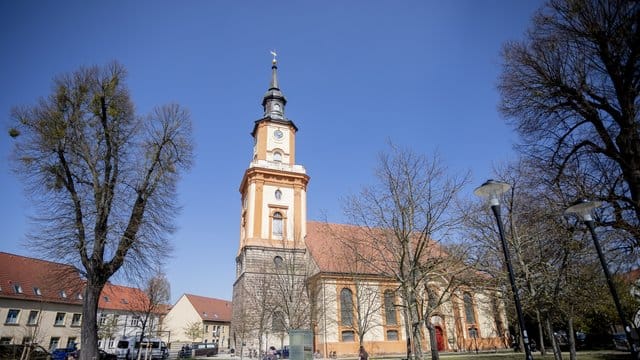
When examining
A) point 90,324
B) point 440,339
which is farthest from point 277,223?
point 90,324

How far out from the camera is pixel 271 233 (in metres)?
36.2

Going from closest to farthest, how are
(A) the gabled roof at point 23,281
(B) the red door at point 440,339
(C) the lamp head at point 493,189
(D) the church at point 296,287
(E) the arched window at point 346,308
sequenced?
1. (C) the lamp head at point 493,189
2. (D) the church at point 296,287
3. (E) the arched window at point 346,308
4. (B) the red door at point 440,339
5. (A) the gabled roof at point 23,281

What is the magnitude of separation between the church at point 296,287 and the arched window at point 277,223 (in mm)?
97

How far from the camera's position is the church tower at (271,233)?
99.6ft

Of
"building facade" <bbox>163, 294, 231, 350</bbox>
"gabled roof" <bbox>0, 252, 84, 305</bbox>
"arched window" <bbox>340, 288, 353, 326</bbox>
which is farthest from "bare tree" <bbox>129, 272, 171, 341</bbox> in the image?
"building facade" <bbox>163, 294, 231, 350</bbox>

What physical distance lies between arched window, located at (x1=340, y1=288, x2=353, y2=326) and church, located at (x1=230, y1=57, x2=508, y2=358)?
9 cm

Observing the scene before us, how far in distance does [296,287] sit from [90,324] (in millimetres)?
17332

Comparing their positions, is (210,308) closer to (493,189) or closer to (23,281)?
(23,281)

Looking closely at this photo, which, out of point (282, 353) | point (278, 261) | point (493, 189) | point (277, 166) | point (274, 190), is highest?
point (277, 166)

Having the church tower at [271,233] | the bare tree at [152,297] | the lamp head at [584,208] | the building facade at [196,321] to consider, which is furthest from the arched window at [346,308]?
the building facade at [196,321]

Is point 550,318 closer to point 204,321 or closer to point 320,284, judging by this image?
point 320,284

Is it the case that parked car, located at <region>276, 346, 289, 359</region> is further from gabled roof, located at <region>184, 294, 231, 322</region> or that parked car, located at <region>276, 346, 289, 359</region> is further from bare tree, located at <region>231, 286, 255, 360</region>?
gabled roof, located at <region>184, 294, 231, 322</region>

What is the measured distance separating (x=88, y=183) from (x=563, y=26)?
19.3 m

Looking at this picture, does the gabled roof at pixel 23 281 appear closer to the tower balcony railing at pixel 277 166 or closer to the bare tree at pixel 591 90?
the tower balcony railing at pixel 277 166
